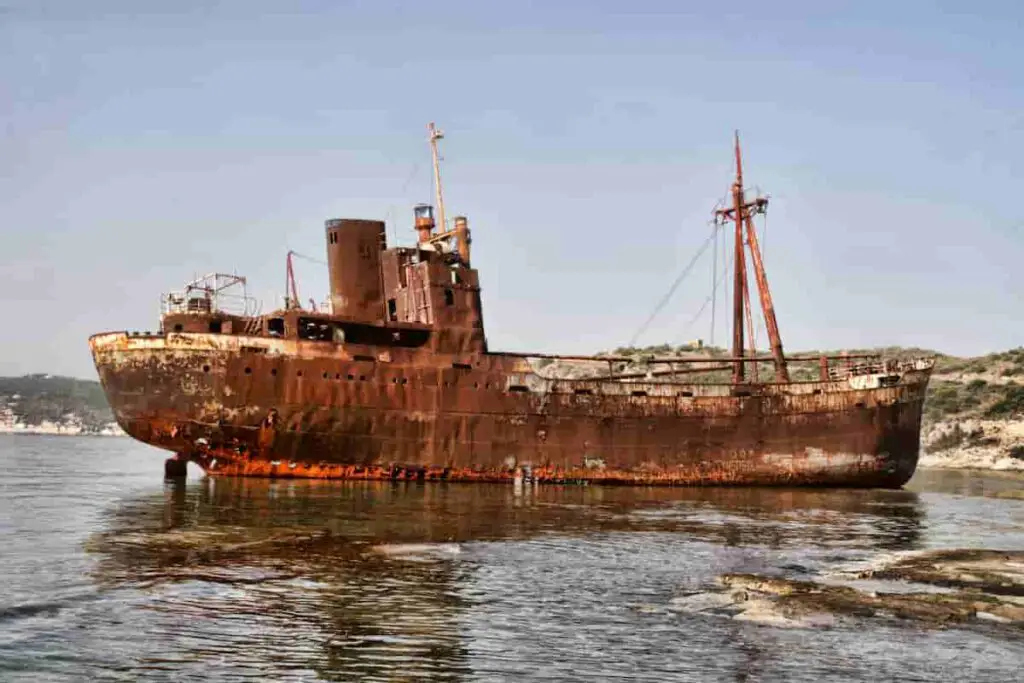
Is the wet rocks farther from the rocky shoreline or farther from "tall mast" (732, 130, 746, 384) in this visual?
the rocky shoreline

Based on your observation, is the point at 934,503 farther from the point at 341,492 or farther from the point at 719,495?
the point at 341,492

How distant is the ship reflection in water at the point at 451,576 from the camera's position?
8.59m

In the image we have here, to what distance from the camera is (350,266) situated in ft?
108

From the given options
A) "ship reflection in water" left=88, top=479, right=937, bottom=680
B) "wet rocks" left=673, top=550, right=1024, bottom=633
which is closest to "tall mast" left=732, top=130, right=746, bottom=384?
"ship reflection in water" left=88, top=479, right=937, bottom=680

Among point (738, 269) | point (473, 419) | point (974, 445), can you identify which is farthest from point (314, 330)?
point (974, 445)

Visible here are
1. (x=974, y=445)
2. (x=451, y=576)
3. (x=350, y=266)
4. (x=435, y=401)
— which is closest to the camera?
(x=451, y=576)

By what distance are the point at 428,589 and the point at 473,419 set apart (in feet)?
61.7

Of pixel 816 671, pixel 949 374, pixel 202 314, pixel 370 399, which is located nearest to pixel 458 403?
pixel 370 399

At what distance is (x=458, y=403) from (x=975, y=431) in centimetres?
4166

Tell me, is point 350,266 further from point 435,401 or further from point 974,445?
point 974,445

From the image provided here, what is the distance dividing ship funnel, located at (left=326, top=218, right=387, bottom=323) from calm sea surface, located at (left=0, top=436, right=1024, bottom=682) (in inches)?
398

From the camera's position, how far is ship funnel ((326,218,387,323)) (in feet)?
108

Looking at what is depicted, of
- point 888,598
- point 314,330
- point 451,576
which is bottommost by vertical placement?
point 888,598

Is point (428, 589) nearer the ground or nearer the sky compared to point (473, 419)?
nearer the ground
